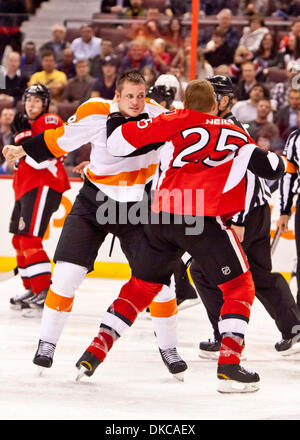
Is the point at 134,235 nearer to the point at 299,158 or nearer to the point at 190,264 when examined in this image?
the point at 190,264

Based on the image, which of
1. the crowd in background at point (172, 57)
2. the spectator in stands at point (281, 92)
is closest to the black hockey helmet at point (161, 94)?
the crowd in background at point (172, 57)

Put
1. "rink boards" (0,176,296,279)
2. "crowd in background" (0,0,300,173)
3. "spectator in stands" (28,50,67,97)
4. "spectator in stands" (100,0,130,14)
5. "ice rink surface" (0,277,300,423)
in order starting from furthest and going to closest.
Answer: "spectator in stands" (100,0,130,14) < "spectator in stands" (28,50,67,97) < "crowd in background" (0,0,300,173) < "rink boards" (0,176,296,279) < "ice rink surface" (0,277,300,423)

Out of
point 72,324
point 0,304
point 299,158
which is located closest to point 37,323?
point 72,324

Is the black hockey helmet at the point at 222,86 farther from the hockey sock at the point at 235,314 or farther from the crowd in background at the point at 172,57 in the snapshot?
the crowd in background at the point at 172,57

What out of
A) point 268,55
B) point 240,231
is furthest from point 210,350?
point 268,55

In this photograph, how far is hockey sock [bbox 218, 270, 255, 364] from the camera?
3.41 meters

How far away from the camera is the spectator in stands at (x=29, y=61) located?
9789 mm

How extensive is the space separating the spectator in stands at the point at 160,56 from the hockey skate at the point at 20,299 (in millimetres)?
4264

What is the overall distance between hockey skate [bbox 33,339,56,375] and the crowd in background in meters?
4.54

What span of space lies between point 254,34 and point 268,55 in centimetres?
35

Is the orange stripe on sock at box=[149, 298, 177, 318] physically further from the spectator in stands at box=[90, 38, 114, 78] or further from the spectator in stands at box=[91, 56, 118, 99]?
the spectator in stands at box=[90, 38, 114, 78]

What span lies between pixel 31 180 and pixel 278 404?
9.08ft

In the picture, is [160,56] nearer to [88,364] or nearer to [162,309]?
[162,309]

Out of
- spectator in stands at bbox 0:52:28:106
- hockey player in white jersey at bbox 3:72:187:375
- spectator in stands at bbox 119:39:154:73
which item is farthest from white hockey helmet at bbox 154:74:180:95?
spectator in stands at bbox 0:52:28:106
